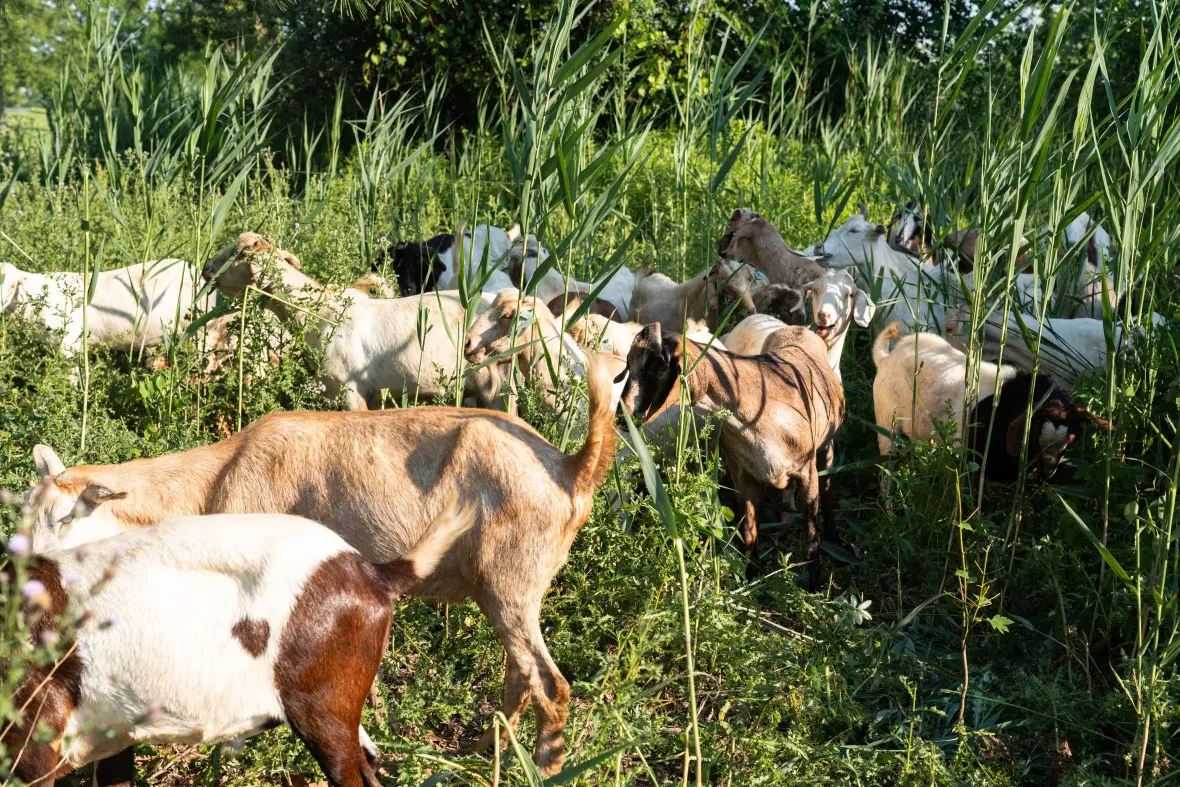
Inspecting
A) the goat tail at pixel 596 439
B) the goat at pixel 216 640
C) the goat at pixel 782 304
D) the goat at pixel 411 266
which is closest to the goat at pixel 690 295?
the goat at pixel 782 304

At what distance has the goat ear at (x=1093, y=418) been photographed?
4840mm

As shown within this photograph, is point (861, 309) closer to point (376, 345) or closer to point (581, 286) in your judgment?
point (581, 286)

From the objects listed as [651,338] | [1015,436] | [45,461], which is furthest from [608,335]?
[45,461]

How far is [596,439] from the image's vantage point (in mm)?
3707

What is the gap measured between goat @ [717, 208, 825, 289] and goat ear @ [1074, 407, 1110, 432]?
292cm

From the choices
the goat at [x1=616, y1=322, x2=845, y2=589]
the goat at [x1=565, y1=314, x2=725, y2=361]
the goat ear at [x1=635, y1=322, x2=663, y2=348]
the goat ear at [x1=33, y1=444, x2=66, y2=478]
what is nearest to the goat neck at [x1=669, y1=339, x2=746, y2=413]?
the goat at [x1=616, y1=322, x2=845, y2=589]

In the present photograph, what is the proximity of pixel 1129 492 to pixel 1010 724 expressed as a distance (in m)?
1.26

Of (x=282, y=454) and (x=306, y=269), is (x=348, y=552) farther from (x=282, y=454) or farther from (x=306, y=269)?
(x=306, y=269)

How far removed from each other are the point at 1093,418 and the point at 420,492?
2977mm

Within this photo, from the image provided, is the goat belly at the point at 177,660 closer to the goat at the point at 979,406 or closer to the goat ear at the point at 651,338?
the goat ear at the point at 651,338

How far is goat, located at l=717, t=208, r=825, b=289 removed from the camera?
26.0 feet

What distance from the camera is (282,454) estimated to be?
12.9ft

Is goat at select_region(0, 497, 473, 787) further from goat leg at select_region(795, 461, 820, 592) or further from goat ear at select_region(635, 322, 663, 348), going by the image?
goat leg at select_region(795, 461, 820, 592)

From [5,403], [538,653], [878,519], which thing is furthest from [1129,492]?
[5,403]
